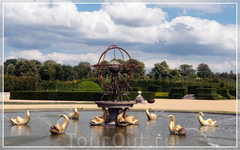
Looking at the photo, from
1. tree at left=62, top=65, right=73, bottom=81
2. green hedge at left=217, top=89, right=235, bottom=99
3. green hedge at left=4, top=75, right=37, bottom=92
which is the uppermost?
tree at left=62, top=65, right=73, bottom=81

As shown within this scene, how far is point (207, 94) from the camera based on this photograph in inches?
1933

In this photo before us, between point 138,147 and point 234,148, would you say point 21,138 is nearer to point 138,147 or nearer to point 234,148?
point 138,147

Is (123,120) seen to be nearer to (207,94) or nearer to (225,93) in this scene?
(207,94)

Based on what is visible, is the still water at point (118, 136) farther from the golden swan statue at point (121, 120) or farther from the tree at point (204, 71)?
the tree at point (204, 71)

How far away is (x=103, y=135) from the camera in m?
12.3

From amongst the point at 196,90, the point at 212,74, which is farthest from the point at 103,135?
the point at 212,74

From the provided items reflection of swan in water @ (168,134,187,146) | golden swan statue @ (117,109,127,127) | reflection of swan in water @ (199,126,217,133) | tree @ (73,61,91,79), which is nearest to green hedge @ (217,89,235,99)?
reflection of swan in water @ (199,126,217,133)

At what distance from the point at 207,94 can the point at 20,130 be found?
135 ft

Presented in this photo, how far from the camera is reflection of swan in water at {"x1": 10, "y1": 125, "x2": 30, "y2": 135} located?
13094 millimetres

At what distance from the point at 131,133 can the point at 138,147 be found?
9.76 ft

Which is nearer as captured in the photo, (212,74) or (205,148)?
(205,148)

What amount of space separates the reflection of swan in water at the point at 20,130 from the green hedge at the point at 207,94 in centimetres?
3965

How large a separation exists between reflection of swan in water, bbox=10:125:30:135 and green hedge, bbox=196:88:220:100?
39.7 meters

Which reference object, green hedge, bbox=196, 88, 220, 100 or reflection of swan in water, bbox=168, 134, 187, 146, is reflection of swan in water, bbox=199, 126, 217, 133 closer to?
reflection of swan in water, bbox=168, 134, 187, 146
